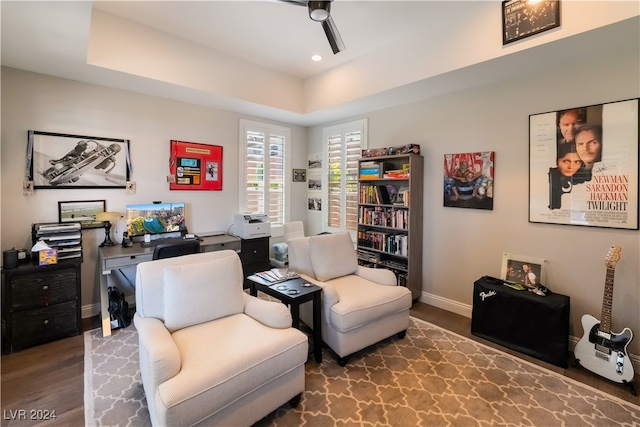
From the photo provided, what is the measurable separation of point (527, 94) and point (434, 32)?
108 cm

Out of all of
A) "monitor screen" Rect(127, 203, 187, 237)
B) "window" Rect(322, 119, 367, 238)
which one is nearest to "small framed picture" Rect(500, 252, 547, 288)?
"window" Rect(322, 119, 367, 238)

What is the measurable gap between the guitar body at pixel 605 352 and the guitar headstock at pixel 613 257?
1.49 ft

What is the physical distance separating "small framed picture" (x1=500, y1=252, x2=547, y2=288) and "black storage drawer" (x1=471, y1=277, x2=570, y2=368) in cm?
20

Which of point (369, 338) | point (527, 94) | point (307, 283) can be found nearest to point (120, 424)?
point (307, 283)

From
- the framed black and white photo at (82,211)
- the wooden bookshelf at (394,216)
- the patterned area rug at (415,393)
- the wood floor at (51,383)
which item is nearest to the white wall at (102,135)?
the framed black and white photo at (82,211)

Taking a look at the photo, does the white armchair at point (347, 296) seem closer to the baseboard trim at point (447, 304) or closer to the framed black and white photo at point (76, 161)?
the baseboard trim at point (447, 304)

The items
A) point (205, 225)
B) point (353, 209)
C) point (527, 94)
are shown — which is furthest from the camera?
point (353, 209)

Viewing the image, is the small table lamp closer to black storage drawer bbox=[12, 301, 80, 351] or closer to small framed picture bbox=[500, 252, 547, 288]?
black storage drawer bbox=[12, 301, 80, 351]

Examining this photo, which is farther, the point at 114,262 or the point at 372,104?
the point at 372,104

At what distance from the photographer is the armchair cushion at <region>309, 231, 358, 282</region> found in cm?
291

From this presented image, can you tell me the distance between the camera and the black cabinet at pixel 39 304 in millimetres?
2529

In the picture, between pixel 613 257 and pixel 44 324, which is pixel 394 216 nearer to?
pixel 613 257

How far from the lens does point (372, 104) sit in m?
3.87

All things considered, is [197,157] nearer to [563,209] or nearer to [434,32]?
[434,32]
